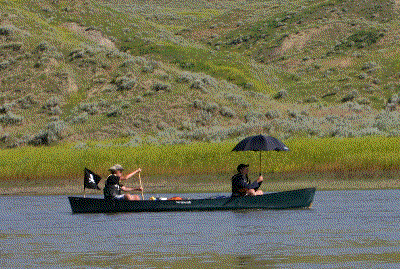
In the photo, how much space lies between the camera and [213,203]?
1221 inches

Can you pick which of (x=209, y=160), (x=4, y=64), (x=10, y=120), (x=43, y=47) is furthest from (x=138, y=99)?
(x=209, y=160)

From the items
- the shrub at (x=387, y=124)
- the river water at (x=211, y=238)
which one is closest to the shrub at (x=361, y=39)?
the shrub at (x=387, y=124)

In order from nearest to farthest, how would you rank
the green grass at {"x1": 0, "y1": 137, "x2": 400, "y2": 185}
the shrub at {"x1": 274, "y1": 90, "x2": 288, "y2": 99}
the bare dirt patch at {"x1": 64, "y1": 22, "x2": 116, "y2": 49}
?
the green grass at {"x1": 0, "y1": 137, "x2": 400, "y2": 185} < the shrub at {"x1": 274, "y1": 90, "x2": 288, "y2": 99} < the bare dirt patch at {"x1": 64, "y1": 22, "x2": 116, "y2": 49}

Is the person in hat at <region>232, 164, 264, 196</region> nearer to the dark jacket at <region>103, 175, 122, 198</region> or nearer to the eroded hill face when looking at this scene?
the dark jacket at <region>103, 175, 122, 198</region>

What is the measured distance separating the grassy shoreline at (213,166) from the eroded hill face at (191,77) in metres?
11.4

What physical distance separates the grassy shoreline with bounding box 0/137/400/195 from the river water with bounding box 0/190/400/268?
8267 millimetres

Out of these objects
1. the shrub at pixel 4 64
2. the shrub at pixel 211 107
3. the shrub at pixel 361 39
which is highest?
the shrub at pixel 361 39

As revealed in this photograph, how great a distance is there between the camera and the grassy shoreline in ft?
138

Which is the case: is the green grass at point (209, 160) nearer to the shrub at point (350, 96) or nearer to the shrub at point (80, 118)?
the shrub at point (80, 118)

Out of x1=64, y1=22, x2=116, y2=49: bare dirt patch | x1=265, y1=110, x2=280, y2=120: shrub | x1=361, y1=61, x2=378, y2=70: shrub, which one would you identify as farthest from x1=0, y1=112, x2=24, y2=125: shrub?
x1=361, y1=61, x2=378, y2=70: shrub

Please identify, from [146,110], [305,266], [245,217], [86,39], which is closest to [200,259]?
[305,266]

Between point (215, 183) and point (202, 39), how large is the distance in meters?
99.9

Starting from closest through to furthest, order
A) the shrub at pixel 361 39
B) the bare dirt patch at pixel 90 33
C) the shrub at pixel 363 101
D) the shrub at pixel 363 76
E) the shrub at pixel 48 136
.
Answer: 1. the shrub at pixel 48 136
2. the shrub at pixel 363 101
3. the shrub at pixel 363 76
4. the bare dirt patch at pixel 90 33
5. the shrub at pixel 361 39

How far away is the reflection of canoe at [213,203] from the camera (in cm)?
3083
